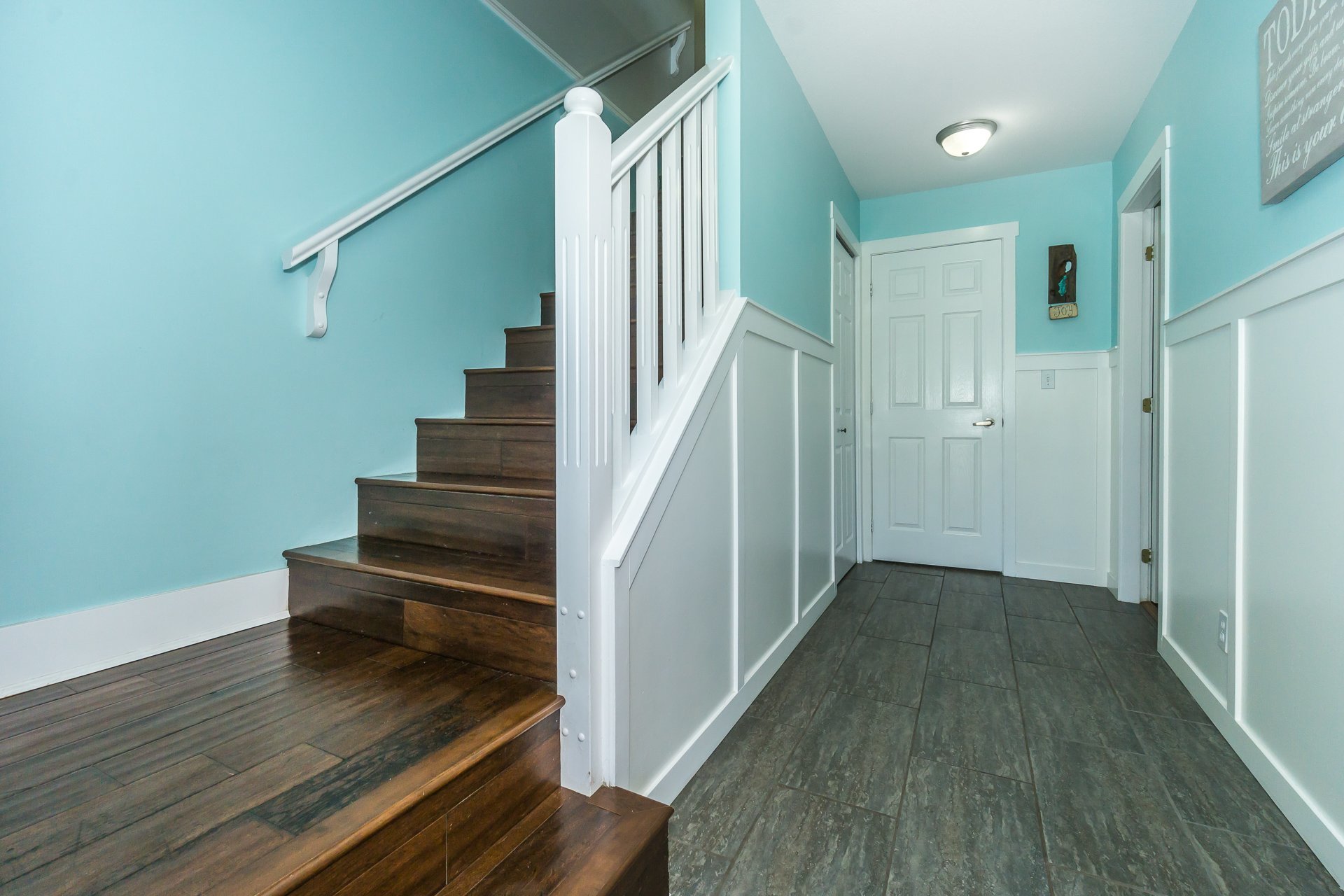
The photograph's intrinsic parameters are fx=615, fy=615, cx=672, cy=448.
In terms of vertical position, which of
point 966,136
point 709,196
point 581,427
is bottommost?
point 581,427

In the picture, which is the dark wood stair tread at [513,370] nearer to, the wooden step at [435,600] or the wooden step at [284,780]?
the wooden step at [435,600]

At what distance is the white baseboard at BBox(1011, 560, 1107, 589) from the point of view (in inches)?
129

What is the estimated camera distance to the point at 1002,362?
3.47m

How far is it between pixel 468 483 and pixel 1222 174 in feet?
7.69

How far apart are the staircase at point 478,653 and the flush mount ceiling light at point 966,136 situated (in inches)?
88.5

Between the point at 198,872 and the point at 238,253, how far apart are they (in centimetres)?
143

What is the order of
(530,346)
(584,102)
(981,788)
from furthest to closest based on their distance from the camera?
(530,346) → (981,788) → (584,102)

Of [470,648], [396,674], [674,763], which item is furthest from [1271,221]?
[396,674]

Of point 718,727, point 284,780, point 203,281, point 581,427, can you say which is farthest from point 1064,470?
point 203,281

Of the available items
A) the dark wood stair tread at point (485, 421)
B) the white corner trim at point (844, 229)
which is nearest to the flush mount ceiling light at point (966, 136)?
the white corner trim at point (844, 229)

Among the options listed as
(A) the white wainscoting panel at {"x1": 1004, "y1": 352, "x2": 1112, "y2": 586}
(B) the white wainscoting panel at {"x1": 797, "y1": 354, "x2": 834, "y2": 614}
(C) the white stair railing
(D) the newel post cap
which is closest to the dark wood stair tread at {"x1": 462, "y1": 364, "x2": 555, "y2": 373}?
(C) the white stair railing

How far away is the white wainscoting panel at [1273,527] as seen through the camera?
1235 millimetres

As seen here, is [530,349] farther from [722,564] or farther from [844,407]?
[844,407]

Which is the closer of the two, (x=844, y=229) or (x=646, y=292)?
(x=646, y=292)
